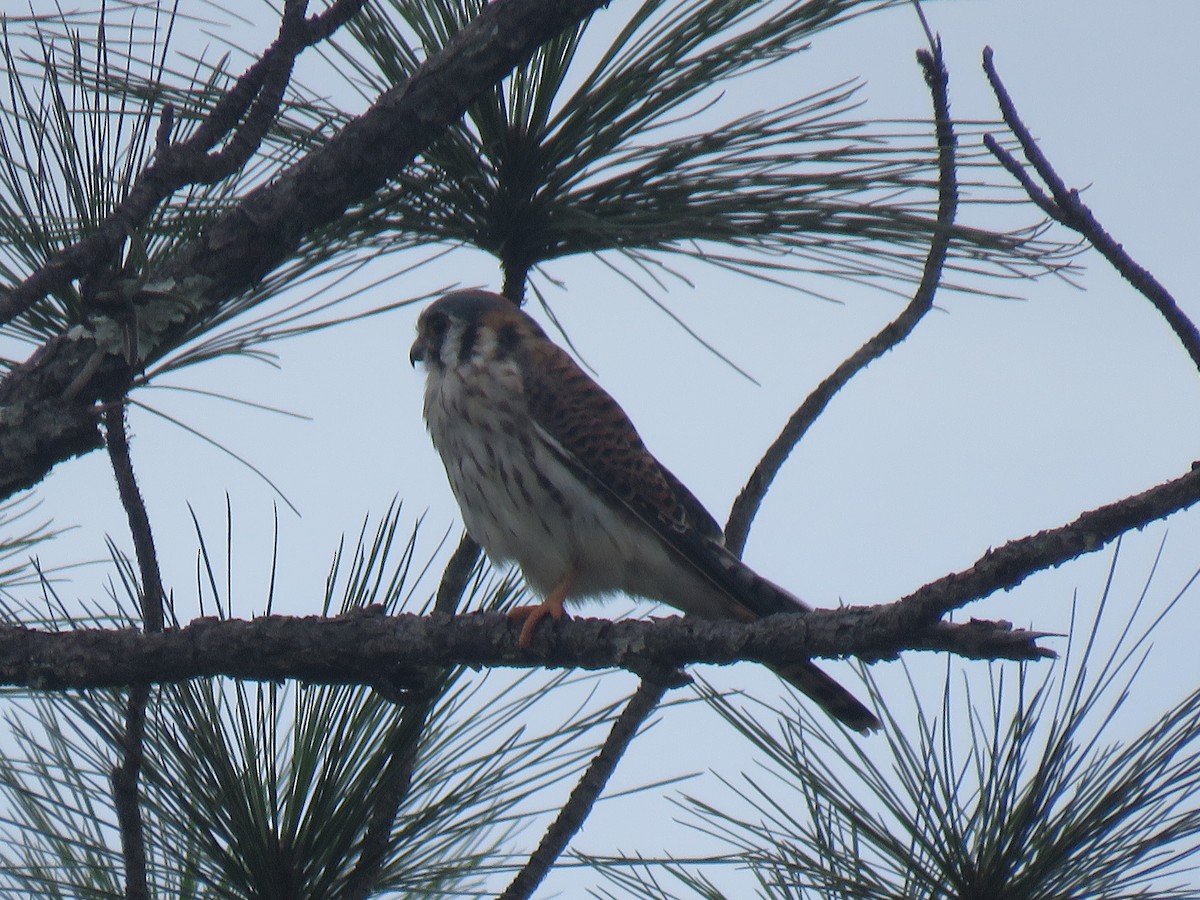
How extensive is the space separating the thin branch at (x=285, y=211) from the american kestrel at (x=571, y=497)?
3.25ft

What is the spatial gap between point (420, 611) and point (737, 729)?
23.1 inches

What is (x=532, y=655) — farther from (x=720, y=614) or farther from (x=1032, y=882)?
(x=720, y=614)

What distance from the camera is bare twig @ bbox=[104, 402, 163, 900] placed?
1963 mm

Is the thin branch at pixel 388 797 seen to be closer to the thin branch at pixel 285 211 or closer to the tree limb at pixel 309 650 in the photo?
the tree limb at pixel 309 650

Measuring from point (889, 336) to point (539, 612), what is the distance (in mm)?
893

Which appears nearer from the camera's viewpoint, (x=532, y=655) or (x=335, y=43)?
(x=532, y=655)

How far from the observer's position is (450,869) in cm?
256

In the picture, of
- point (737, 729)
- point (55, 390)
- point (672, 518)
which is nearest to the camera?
point (55, 390)

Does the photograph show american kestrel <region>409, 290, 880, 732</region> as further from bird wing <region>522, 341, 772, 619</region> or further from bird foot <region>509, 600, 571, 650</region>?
bird foot <region>509, 600, 571, 650</region>

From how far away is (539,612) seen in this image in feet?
7.43

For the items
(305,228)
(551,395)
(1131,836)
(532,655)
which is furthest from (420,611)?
(1131,836)

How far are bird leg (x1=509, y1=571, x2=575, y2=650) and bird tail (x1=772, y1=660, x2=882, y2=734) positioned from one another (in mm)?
457

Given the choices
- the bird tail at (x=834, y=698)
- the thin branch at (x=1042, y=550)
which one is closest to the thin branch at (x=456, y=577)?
the bird tail at (x=834, y=698)

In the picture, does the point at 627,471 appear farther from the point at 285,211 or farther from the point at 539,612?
the point at 285,211
